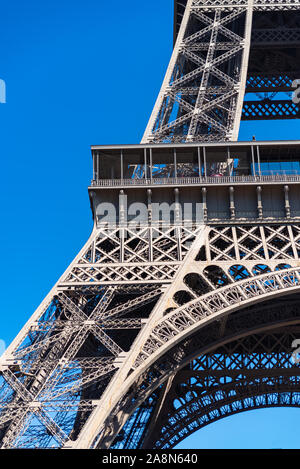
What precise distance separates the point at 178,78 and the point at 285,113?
10482mm

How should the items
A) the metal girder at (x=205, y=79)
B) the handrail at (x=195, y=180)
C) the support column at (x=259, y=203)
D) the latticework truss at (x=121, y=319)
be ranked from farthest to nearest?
the metal girder at (x=205, y=79)
the handrail at (x=195, y=180)
the support column at (x=259, y=203)
the latticework truss at (x=121, y=319)

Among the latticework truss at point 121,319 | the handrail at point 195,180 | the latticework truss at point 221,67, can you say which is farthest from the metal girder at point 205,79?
the latticework truss at point 121,319

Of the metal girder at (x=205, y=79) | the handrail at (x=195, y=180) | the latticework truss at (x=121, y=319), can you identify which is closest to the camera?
the latticework truss at (x=121, y=319)

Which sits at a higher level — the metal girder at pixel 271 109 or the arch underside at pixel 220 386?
the metal girder at pixel 271 109

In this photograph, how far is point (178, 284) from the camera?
24406mm

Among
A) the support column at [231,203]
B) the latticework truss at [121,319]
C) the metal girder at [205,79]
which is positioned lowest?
the latticework truss at [121,319]

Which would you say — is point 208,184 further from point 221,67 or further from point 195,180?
point 221,67

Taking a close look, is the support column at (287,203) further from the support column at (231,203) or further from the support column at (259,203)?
the support column at (231,203)

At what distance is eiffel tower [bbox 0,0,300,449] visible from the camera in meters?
21.8

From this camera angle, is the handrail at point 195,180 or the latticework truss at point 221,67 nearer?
the handrail at point 195,180

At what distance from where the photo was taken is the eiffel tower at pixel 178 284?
71.5ft

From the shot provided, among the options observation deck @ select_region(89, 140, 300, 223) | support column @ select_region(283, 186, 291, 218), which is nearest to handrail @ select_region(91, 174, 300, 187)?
observation deck @ select_region(89, 140, 300, 223)

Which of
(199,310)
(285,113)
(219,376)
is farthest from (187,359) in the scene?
(285,113)
